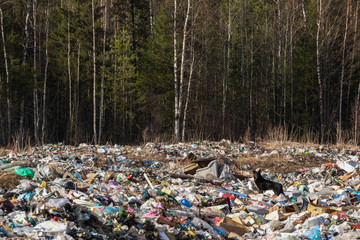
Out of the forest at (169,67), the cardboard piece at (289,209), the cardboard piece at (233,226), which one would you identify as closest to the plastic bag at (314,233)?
the cardboard piece at (233,226)

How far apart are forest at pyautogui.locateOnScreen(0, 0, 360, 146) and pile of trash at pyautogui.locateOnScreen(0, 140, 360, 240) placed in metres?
9.35

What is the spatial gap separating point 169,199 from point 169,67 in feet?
49.5

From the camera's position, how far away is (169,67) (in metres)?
20.0

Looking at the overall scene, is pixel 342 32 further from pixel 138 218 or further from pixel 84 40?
pixel 138 218

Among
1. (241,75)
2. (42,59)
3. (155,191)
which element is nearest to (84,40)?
(42,59)

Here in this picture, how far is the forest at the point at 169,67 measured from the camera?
1952 cm

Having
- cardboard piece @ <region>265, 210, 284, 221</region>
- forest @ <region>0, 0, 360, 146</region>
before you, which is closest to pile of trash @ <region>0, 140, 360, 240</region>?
cardboard piece @ <region>265, 210, 284, 221</region>

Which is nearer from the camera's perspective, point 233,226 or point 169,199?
point 233,226

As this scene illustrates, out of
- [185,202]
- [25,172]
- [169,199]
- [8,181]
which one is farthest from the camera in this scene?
[25,172]

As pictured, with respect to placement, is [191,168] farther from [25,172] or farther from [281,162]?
[25,172]

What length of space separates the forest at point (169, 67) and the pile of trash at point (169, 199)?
9345 mm

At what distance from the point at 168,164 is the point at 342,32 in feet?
58.2

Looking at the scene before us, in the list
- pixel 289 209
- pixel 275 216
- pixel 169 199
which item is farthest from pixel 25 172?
pixel 289 209

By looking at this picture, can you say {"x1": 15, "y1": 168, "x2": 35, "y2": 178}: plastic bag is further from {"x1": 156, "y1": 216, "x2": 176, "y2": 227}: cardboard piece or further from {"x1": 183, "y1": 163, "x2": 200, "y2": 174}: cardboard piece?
{"x1": 183, "y1": 163, "x2": 200, "y2": 174}: cardboard piece
